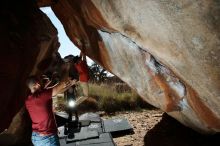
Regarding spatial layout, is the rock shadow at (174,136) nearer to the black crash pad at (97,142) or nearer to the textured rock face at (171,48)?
the black crash pad at (97,142)

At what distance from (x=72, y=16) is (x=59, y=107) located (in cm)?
533

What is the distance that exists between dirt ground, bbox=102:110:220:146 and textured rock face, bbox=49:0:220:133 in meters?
1.56

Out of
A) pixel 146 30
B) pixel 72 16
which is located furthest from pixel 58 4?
pixel 146 30

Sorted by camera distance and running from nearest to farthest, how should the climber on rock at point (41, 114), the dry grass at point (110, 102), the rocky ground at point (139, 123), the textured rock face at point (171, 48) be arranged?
the textured rock face at point (171, 48) → the climber on rock at point (41, 114) → the rocky ground at point (139, 123) → the dry grass at point (110, 102)

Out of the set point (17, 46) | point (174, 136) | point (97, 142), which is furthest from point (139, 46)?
point (97, 142)

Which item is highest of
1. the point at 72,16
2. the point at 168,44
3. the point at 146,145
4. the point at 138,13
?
the point at 72,16

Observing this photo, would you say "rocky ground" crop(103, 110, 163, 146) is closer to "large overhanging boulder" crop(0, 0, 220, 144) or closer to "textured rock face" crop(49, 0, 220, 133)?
"large overhanging boulder" crop(0, 0, 220, 144)

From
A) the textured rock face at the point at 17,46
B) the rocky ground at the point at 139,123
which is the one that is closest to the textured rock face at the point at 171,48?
the textured rock face at the point at 17,46

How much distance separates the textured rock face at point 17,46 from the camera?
5.29 meters

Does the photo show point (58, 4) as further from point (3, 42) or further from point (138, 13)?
point (138, 13)

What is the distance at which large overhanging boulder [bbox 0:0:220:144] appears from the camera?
2.72 meters

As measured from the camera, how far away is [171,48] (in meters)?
3.09

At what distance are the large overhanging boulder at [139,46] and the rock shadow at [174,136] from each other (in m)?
0.63

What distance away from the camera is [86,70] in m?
7.19
